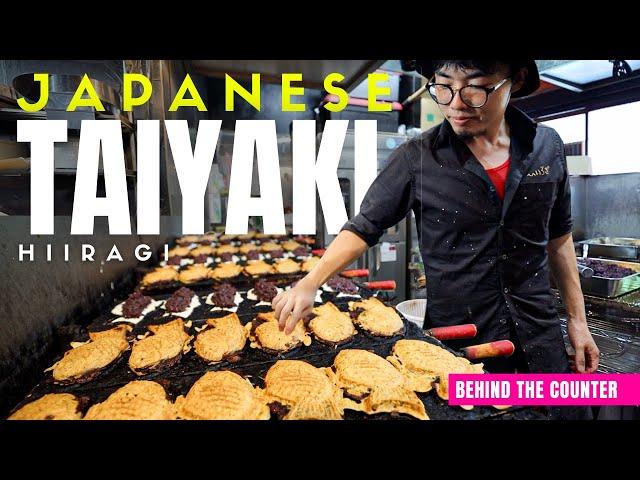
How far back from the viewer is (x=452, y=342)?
1777 millimetres

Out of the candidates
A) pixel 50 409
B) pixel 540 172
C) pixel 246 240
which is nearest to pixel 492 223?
pixel 540 172

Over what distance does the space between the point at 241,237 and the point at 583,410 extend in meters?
3.96

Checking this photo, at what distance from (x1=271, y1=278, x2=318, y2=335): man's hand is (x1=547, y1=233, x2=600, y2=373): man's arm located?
1.25 metres

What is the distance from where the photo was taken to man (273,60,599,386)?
1508 mm

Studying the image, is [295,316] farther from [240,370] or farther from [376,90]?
[376,90]

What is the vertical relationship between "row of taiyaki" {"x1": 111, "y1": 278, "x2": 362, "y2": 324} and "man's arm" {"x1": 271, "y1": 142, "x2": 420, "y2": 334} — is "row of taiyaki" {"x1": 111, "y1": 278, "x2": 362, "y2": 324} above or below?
below

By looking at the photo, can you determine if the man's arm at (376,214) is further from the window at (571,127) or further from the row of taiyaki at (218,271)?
the row of taiyaki at (218,271)

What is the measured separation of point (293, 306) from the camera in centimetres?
134

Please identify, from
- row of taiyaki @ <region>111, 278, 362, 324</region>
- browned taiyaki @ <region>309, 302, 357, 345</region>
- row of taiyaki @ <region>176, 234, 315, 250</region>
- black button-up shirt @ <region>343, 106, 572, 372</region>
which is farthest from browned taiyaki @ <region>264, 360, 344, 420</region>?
row of taiyaki @ <region>176, 234, 315, 250</region>

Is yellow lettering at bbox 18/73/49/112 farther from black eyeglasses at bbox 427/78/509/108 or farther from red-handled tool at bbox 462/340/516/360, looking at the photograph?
red-handled tool at bbox 462/340/516/360

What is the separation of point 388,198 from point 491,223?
1.56 ft
